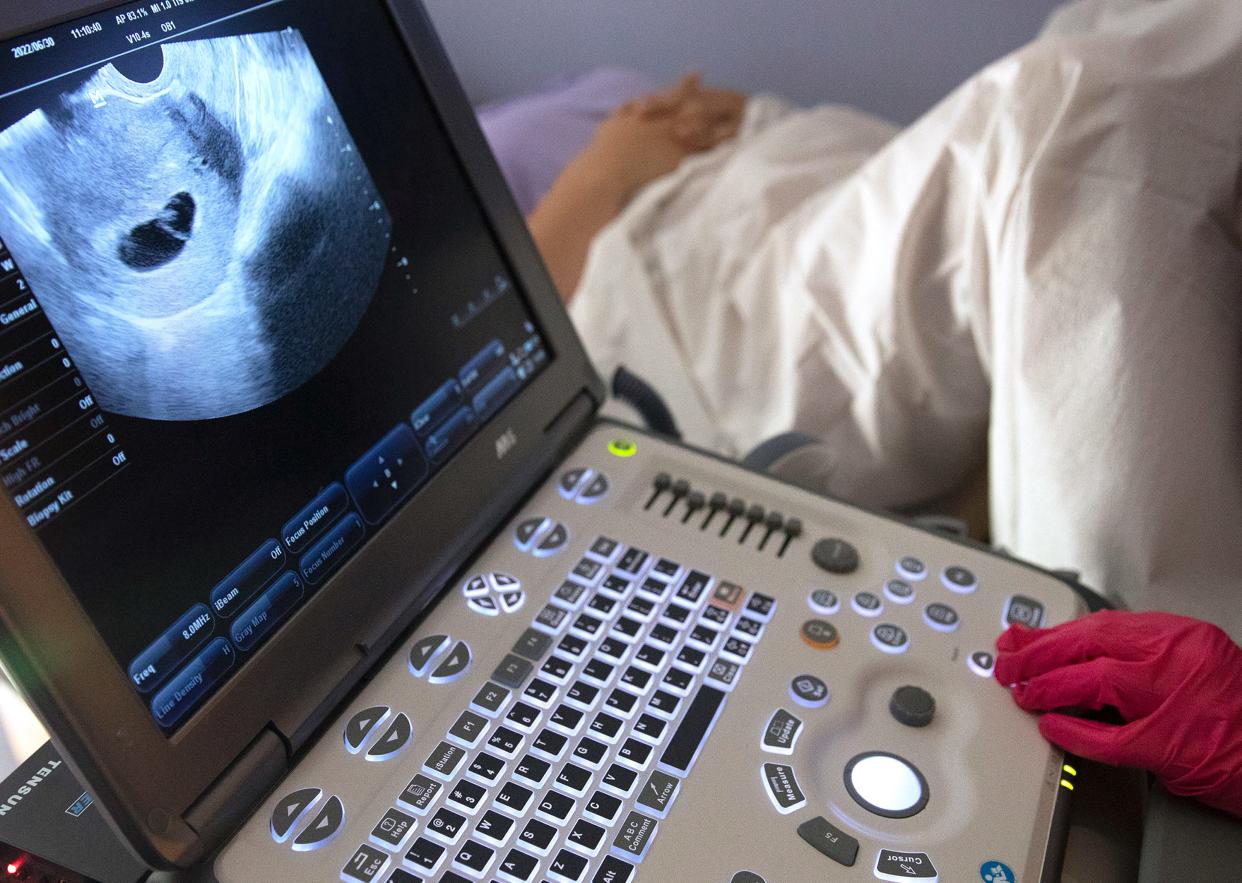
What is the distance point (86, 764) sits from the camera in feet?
1.33

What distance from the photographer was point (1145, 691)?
0.51 m

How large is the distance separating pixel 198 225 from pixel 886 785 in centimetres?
41

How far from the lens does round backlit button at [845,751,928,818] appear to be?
477 millimetres

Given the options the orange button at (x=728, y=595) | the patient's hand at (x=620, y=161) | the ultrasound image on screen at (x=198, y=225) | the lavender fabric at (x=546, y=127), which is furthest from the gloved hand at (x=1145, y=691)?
the lavender fabric at (x=546, y=127)

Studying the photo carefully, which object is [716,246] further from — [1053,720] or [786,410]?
[1053,720]

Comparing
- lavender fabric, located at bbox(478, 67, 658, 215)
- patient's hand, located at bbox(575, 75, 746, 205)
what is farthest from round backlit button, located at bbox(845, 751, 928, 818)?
lavender fabric, located at bbox(478, 67, 658, 215)

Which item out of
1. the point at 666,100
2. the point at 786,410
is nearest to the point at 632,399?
the point at 786,410

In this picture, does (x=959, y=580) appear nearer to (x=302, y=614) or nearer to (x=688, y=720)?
(x=688, y=720)

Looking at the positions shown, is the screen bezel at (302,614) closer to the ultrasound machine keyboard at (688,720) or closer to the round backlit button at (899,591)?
the ultrasound machine keyboard at (688,720)

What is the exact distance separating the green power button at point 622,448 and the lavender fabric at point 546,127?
2.17 feet

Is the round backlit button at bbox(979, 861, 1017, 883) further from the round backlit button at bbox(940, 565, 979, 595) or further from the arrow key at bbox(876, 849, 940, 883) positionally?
the round backlit button at bbox(940, 565, 979, 595)

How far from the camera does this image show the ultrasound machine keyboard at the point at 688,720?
1.48 feet

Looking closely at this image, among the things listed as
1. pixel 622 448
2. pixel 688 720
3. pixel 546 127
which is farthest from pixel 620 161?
pixel 688 720

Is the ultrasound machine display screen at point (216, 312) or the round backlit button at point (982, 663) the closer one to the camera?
the ultrasound machine display screen at point (216, 312)
